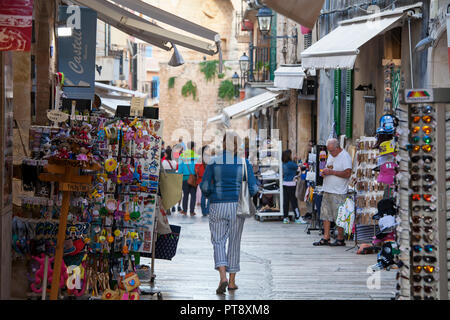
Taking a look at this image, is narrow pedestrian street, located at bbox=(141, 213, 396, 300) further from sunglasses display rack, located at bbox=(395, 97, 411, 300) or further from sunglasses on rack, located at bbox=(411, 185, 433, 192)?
sunglasses on rack, located at bbox=(411, 185, 433, 192)

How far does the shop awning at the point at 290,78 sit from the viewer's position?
20266 mm

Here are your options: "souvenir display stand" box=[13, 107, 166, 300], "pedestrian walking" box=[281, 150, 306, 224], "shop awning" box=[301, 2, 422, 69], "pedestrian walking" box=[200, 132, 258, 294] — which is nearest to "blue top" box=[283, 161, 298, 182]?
"pedestrian walking" box=[281, 150, 306, 224]

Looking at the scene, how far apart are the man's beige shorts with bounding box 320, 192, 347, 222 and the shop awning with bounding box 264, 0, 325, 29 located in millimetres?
5819

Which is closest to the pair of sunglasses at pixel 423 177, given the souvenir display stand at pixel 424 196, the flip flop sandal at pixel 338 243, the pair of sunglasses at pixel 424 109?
the souvenir display stand at pixel 424 196

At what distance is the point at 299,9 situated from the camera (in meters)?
7.58

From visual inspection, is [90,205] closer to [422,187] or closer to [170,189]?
[170,189]

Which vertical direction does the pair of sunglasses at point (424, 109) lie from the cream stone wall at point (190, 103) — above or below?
below

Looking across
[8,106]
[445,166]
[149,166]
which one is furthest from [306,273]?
[8,106]

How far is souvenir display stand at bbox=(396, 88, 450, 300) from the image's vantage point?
6562 mm

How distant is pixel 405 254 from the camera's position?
6.66 m

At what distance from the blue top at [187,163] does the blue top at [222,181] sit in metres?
11.2

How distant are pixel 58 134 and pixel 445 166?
150 inches

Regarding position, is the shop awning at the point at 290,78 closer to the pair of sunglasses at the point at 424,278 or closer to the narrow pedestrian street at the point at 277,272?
the narrow pedestrian street at the point at 277,272

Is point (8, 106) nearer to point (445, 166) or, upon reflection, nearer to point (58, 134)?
point (58, 134)
